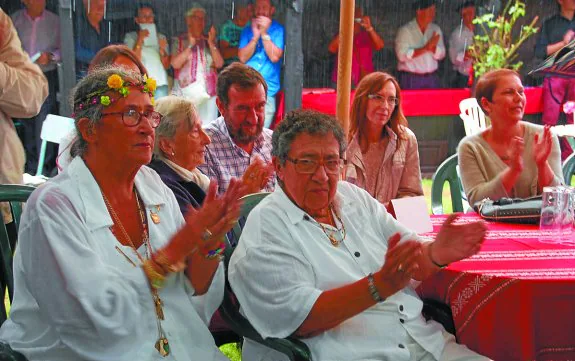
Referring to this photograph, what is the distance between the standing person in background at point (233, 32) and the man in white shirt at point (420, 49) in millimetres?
2526

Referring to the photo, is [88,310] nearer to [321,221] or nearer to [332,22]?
[321,221]

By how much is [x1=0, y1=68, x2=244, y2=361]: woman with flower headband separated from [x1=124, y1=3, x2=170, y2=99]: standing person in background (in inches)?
258

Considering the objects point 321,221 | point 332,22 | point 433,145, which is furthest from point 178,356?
point 332,22

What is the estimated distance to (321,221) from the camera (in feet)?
8.87

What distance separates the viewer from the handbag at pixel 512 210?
340cm

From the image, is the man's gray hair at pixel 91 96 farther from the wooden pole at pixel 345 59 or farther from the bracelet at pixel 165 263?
the wooden pole at pixel 345 59

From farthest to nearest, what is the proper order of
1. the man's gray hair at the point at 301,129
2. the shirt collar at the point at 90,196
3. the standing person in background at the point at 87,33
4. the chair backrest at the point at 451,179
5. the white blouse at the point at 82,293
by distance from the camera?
the standing person in background at the point at 87,33, the chair backrest at the point at 451,179, the man's gray hair at the point at 301,129, the shirt collar at the point at 90,196, the white blouse at the point at 82,293

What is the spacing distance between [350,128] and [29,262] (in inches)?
93.9

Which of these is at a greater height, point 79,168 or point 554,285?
point 79,168

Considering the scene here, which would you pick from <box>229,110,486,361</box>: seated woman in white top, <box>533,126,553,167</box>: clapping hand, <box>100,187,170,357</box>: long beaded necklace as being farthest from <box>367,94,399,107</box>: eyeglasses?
<box>100,187,170,357</box>: long beaded necklace

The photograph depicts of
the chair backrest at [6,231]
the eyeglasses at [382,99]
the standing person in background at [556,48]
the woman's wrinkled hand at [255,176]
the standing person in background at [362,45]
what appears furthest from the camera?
the standing person in background at [362,45]

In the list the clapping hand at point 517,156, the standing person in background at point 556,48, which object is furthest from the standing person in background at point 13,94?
the standing person in background at point 556,48

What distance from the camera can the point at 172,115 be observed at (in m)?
3.38

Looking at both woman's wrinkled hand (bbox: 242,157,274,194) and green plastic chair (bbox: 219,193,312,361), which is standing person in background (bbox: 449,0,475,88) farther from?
green plastic chair (bbox: 219,193,312,361)
